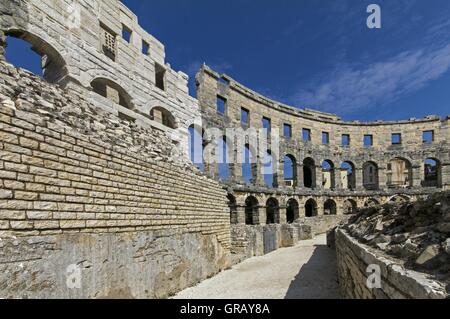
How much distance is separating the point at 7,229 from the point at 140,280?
10.9ft

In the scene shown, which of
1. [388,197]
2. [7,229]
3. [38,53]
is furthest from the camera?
[388,197]

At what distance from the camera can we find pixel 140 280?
20.5 ft

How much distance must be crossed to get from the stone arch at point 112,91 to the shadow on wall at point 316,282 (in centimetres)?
988

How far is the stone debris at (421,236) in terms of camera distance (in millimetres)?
2744

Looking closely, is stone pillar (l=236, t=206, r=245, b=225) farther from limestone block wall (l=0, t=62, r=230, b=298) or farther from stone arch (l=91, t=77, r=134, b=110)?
stone arch (l=91, t=77, r=134, b=110)

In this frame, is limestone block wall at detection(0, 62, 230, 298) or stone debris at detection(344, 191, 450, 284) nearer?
stone debris at detection(344, 191, 450, 284)

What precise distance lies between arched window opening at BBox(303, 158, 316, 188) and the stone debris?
78.0ft

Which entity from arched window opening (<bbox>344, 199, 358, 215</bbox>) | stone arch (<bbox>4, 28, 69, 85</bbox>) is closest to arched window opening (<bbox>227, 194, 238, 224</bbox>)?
stone arch (<bbox>4, 28, 69, 85</bbox>)

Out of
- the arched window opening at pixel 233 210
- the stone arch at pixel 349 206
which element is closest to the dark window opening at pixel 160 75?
the arched window opening at pixel 233 210

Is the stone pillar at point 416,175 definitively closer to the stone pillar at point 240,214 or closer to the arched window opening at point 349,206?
the arched window opening at point 349,206

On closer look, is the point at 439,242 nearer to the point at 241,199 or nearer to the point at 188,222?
the point at 188,222

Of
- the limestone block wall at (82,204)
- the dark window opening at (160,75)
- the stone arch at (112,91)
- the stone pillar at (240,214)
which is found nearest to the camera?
the limestone block wall at (82,204)

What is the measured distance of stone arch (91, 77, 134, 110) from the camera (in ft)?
37.9
